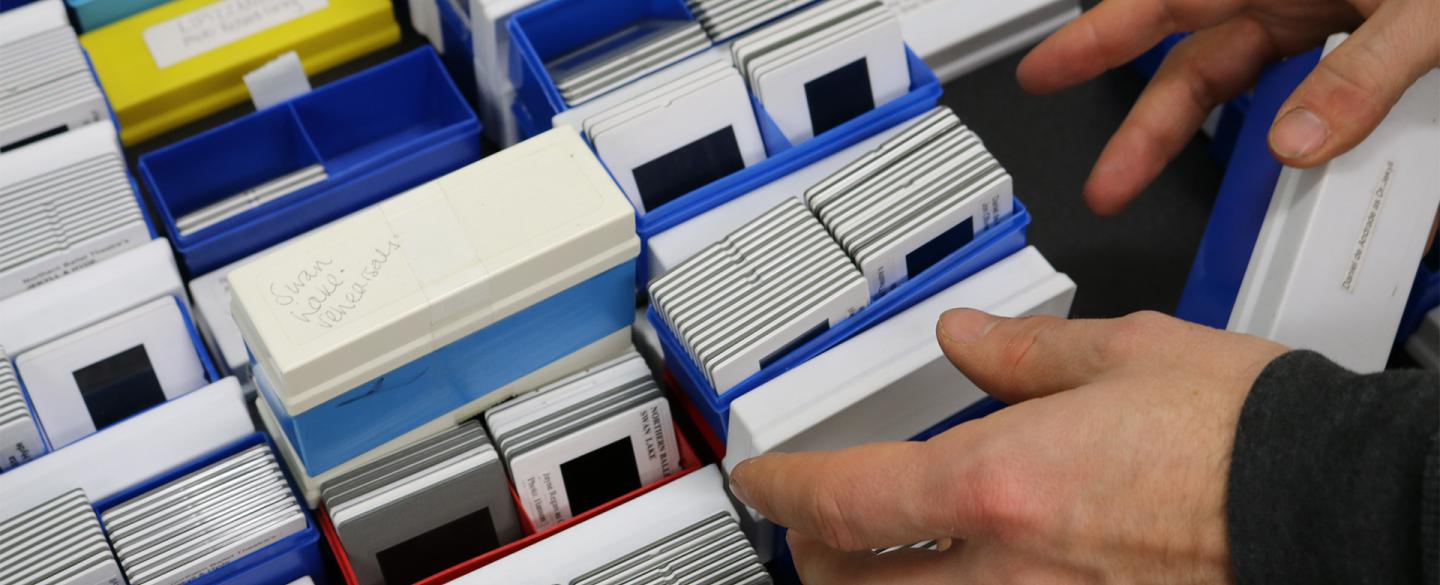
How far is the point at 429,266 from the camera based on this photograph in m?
1.61

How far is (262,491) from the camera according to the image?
169 cm

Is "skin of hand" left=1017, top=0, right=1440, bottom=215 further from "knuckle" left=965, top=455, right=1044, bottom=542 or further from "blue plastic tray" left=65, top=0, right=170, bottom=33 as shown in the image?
"blue plastic tray" left=65, top=0, right=170, bottom=33

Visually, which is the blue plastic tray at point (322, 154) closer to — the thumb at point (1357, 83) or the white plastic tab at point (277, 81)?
the white plastic tab at point (277, 81)

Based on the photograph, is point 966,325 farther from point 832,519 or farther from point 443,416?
point 443,416

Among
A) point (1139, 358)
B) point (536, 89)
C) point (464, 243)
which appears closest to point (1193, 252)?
point (1139, 358)

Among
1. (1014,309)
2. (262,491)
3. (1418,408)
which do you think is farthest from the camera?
(1014,309)

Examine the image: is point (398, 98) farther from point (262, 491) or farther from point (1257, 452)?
point (1257, 452)

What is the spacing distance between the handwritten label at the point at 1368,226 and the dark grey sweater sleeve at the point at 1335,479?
2.08 feet

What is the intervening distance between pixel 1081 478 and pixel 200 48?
191cm

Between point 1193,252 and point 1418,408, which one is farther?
point 1193,252

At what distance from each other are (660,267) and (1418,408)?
1019 mm

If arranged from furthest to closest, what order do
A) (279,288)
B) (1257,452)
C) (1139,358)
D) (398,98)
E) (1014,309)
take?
1. (398,98)
2. (1014,309)
3. (279,288)
4. (1139,358)
5. (1257,452)

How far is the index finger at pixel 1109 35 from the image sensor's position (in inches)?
82.1

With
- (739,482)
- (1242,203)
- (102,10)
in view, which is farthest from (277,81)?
(1242,203)
